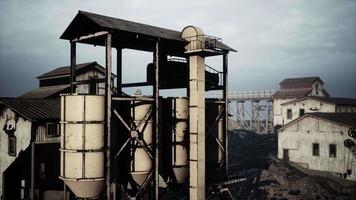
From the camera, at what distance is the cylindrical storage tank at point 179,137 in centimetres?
1684

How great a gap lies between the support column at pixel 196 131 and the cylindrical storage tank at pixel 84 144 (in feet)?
16.3

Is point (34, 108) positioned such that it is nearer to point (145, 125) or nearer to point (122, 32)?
point (145, 125)

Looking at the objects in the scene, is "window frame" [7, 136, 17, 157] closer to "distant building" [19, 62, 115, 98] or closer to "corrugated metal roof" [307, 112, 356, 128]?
"distant building" [19, 62, 115, 98]

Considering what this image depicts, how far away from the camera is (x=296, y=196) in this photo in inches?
1077

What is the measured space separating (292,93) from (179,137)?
141ft

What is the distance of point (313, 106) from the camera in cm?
4741

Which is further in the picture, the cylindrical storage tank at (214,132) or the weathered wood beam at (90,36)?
the cylindrical storage tank at (214,132)

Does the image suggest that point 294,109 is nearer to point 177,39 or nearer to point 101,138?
point 177,39

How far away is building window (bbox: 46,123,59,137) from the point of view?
2184cm

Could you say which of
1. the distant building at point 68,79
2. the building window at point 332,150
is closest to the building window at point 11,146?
the distant building at point 68,79

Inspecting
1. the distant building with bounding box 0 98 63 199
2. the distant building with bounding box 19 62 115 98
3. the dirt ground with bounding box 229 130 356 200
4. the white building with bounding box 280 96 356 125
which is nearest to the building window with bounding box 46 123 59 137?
the distant building with bounding box 0 98 63 199

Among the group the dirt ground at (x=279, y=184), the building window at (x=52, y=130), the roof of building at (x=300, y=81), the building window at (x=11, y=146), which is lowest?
the dirt ground at (x=279, y=184)

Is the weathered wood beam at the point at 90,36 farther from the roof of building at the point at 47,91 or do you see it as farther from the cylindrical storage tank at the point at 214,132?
the roof of building at the point at 47,91

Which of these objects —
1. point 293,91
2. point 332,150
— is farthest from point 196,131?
point 293,91
